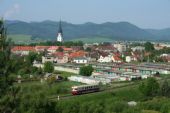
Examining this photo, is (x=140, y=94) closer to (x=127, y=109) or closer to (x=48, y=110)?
(x=127, y=109)

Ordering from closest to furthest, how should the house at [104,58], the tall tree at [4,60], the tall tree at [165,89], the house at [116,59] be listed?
1. the tall tree at [4,60]
2. the tall tree at [165,89]
3. the house at [116,59]
4. the house at [104,58]

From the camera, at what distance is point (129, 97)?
1394cm

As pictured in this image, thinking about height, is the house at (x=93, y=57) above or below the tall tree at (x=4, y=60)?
below

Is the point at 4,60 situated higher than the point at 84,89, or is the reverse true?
the point at 4,60

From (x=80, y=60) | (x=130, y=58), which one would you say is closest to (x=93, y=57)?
(x=130, y=58)

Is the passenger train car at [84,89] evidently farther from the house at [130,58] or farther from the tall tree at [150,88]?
the house at [130,58]

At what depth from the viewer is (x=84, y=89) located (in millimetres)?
14164

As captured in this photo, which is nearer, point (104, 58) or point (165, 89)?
point (165, 89)

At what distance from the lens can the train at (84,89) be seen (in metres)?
13.6

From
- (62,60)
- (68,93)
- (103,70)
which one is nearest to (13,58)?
(68,93)

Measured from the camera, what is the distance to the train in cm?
1361

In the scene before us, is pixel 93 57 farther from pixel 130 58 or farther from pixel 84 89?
pixel 84 89

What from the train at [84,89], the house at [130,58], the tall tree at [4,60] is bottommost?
the house at [130,58]

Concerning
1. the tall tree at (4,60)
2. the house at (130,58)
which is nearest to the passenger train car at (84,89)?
the tall tree at (4,60)
